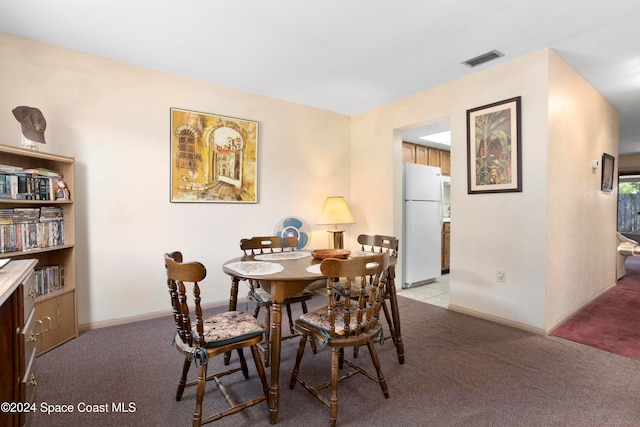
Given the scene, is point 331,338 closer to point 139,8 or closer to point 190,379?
point 190,379

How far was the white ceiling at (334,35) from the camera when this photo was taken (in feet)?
7.06

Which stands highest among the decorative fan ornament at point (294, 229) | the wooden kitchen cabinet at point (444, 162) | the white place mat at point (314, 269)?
the wooden kitchen cabinet at point (444, 162)

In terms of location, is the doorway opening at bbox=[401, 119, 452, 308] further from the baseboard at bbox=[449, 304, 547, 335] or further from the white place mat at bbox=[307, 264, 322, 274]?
the white place mat at bbox=[307, 264, 322, 274]

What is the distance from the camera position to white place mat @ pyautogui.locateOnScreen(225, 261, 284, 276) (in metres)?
1.83

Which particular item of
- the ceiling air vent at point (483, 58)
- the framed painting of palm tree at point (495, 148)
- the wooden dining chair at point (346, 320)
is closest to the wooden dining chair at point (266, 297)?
the wooden dining chair at point (346, 320)

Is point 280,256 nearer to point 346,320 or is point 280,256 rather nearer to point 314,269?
point 314,269

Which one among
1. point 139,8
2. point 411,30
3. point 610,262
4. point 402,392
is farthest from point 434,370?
point 610,262

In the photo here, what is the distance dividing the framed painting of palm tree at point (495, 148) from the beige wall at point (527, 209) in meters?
0.06

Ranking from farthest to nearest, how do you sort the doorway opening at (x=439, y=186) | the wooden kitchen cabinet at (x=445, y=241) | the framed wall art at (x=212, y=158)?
the wooden kitchen cabinet at (x=445, y=241)
the doorway opening at (x=439, y=186)
the framed wall art at (x=212, y=158)

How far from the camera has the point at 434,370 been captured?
6.93ft

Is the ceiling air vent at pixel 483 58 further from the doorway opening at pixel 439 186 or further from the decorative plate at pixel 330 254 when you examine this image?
the decorative plate at pixel 330 254

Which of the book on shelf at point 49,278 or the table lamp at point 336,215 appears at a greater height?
the table lamp at point 336,215

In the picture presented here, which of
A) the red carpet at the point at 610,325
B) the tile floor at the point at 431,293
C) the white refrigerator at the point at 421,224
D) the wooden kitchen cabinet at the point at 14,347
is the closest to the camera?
the wooden kitchen cabinet at the point at 14,347

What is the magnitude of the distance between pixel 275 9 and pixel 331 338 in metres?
2.14
